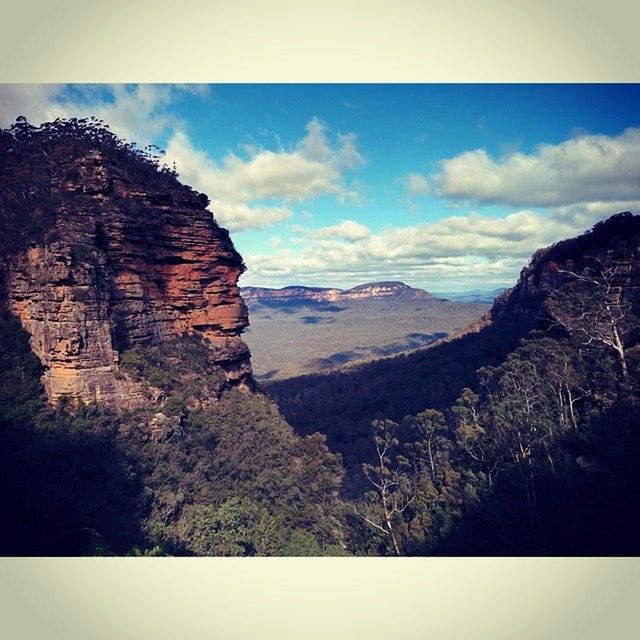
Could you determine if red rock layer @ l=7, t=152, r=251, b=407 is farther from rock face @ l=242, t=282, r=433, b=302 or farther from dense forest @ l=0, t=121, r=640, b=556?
rock face @ l=242, t=282, r=433, b=302

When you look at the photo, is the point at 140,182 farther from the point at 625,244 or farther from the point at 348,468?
the point at 625,244

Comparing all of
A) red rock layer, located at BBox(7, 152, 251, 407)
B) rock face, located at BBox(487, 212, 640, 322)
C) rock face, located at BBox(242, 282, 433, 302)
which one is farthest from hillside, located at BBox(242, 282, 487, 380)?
red rock layer, located at BBox(7, 152, 251, 407)

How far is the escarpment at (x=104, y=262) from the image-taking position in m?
13.2

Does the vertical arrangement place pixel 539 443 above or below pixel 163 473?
above

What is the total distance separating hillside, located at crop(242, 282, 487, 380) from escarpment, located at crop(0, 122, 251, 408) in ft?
104

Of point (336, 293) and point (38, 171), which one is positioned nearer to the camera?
point (38, 171)

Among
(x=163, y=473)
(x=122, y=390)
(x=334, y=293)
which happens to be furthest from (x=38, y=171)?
(x=334, y=293)

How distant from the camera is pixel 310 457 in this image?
55.9 feet

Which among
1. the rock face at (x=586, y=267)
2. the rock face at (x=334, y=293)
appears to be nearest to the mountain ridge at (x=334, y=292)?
the rock face at (x=334, y=293)

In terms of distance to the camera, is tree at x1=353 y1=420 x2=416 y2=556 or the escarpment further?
the escarpment

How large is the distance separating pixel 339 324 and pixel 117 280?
316 ft

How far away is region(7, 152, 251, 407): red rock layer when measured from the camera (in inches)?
518

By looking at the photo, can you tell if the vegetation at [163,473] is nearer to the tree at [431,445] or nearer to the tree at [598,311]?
the tree at [431,445]

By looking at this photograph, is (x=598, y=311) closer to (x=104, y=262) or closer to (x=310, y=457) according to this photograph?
(x=310, y=457)
